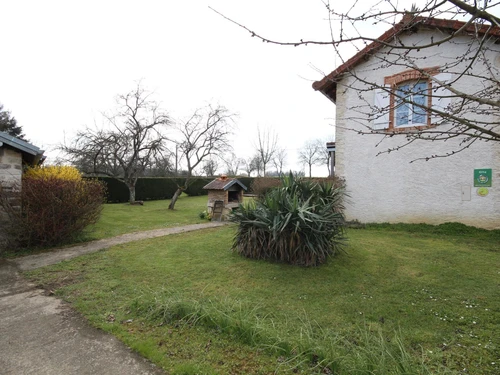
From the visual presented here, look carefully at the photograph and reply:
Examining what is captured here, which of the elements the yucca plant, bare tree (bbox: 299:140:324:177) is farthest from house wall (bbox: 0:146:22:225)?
bare tree (bbox: 299:140:324:177)

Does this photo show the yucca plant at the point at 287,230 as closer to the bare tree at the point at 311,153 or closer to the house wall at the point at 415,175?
the house wall at the point at 415,175

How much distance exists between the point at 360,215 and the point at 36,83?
14122 mm

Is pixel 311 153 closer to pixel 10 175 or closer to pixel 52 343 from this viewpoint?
pixel 10 175

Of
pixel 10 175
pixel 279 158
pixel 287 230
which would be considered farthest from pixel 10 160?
pixel 279 158

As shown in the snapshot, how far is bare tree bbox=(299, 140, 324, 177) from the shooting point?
43562 millimetres

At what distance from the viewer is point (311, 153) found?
146 feet

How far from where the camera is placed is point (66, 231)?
22.2ft

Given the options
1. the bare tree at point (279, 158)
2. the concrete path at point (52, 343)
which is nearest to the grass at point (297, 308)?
the concrete path at point (52, 343)

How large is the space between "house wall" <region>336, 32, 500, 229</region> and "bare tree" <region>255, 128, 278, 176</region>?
96.2 feet

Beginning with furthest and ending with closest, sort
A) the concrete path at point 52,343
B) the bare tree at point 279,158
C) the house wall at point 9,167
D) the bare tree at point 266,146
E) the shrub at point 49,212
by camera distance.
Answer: the bare tree at point 279,158 → the bare tree at point 266,146 → the house wall at point 9,167 → the shrub at point 49,212 → the concrete path at point 52,343

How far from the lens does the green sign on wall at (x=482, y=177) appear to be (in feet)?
24.6

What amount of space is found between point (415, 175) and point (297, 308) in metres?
7.37

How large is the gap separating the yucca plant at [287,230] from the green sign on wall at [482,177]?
216 inches

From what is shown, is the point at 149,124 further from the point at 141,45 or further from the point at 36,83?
the point at 141,45
